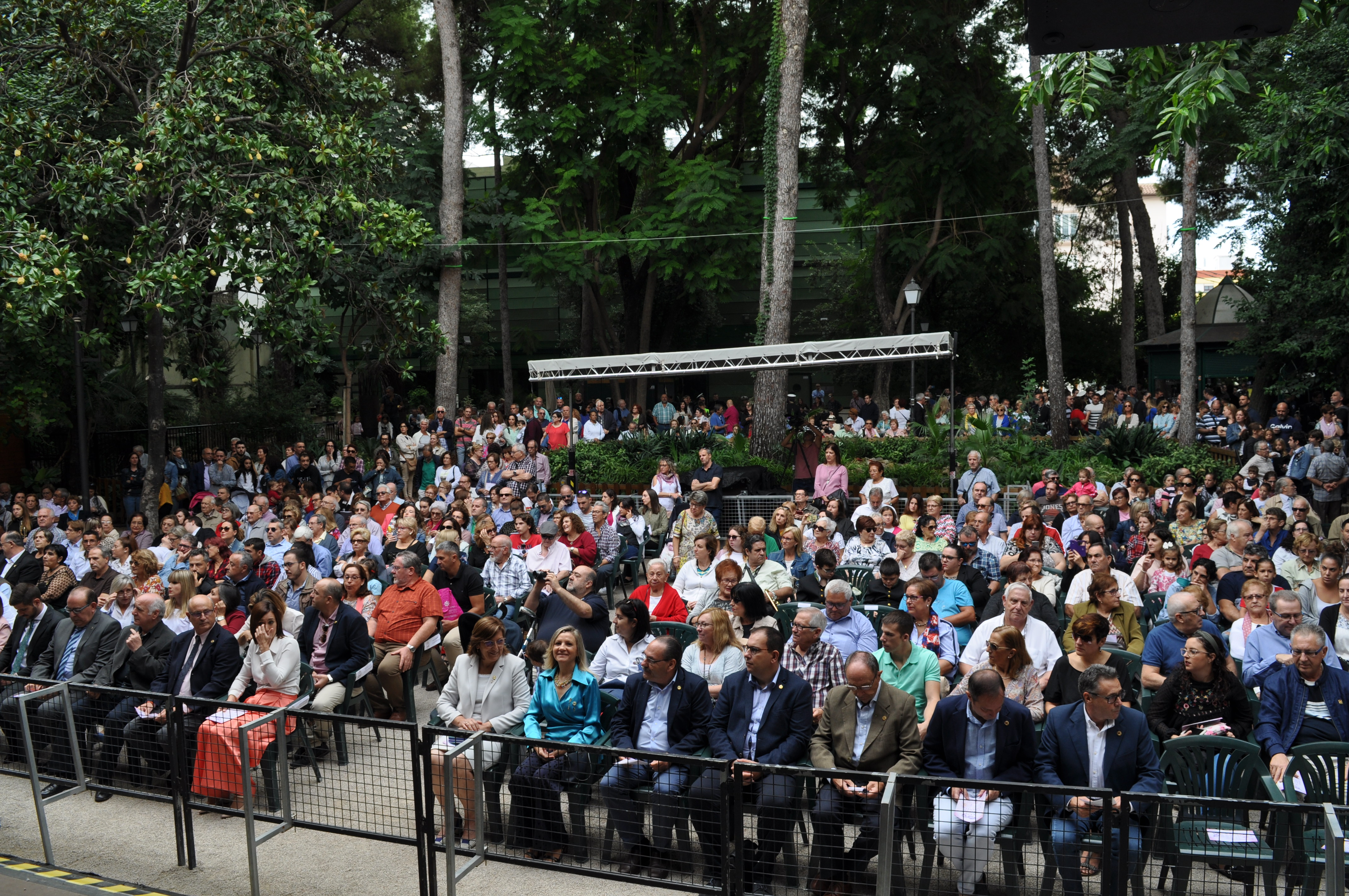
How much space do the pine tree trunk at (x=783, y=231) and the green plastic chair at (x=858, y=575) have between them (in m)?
9.14

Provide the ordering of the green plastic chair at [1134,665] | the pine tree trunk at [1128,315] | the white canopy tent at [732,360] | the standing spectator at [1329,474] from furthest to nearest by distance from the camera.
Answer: the pine tree trunk at [1128,315] < the white canopy tent at [732,360] < the standing spectator at [1329,474] < the green plastic chair at [1134,665]

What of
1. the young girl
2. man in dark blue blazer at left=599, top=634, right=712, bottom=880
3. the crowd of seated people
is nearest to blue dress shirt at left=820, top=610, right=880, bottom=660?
the crowd of seated people

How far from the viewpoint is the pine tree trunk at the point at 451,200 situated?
2417 cm

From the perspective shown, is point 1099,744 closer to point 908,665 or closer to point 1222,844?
point 1222,844

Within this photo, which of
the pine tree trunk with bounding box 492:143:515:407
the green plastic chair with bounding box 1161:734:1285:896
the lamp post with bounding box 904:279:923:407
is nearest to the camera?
the green plastic chair with bounding box 1161:734:1285:896

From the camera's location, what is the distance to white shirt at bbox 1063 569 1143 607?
8.00 m

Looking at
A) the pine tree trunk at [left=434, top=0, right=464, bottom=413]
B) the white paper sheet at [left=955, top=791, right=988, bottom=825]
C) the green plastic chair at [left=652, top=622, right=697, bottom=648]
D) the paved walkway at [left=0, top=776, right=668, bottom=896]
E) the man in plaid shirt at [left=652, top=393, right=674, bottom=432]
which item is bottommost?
the paved walkway at [left=0, top=776, right=668, bottom=896]

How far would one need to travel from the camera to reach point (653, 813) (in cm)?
501

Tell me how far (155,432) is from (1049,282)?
1709 cm

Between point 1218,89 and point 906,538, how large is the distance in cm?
415

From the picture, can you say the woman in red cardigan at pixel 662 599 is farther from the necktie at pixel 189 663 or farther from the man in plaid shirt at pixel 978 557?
the necktie at pixel 189 663

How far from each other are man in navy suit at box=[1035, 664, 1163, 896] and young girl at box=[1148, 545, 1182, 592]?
3.62 metres

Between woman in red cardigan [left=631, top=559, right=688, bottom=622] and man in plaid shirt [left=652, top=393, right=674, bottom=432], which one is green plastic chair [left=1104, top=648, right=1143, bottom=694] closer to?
woman in red cardigan [left=631, top=559, right=688, bottom=622]

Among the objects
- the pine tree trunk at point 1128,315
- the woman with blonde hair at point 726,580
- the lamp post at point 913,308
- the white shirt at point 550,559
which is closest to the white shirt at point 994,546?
the woman with blonde hair at point 726,580
